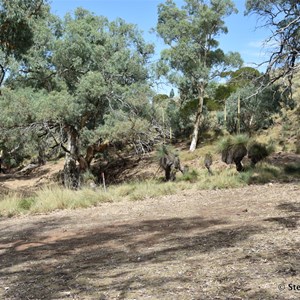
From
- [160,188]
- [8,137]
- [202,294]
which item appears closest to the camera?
[202,294]

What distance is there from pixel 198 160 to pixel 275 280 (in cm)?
1958

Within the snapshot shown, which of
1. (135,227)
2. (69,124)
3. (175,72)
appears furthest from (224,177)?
(175,72)

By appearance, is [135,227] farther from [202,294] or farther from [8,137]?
[8,137]

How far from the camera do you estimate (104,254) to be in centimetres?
573

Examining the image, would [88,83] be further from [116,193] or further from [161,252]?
[161,252]

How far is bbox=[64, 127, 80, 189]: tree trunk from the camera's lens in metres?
19.1

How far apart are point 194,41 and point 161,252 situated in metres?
24.0

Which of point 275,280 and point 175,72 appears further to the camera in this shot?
point 175,72

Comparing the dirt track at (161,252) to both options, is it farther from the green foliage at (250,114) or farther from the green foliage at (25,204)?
the green foliage at (250,114)

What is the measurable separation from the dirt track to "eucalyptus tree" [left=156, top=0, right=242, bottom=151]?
1816 centimetres

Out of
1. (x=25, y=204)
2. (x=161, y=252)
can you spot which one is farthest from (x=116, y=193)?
(x=161, y=252)

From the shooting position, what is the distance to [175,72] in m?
26.9

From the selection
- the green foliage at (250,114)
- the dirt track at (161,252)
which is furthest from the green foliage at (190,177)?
the green foliage at (250,114)

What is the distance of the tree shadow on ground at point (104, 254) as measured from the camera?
13.8 ft
